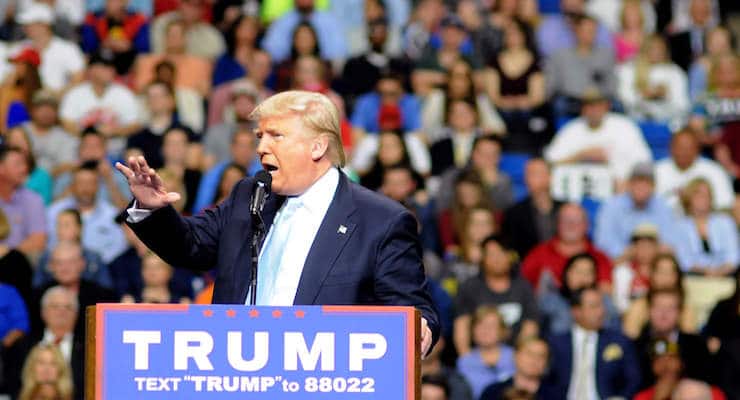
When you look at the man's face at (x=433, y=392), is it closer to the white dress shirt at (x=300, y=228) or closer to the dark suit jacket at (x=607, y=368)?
the dark suit jacket at (x=607, y=368)

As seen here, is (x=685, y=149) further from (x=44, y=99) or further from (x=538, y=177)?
(x=44, y=99)

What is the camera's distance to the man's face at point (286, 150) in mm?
4734

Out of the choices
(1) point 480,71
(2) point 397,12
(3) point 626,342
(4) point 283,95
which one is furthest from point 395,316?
(2) point 397,12

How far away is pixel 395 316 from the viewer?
4.23 meters

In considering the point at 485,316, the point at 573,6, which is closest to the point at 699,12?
the point at 573,6

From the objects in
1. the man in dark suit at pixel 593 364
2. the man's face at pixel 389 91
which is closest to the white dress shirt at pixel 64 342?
the man in dark suit at pixel 593 364

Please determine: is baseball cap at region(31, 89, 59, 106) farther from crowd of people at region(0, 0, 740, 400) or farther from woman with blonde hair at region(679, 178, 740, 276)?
woman with blonde hair at region(679, 178, 740, 276)

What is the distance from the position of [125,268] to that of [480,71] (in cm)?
490

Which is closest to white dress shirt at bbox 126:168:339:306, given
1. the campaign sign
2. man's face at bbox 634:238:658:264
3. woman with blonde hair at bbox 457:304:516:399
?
the campaign sign

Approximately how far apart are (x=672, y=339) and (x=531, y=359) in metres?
1.15

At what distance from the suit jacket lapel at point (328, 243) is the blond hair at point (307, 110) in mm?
148

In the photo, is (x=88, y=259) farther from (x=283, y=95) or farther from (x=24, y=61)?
(x=283, y=95)

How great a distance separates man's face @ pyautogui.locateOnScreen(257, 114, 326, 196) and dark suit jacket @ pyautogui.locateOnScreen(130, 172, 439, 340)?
A: 14 cm

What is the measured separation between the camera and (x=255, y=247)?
4.55 meters
